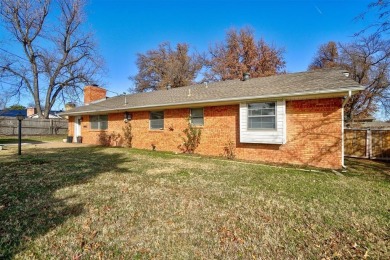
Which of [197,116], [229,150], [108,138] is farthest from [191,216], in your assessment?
[108,138]

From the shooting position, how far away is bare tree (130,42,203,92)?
30.3 m

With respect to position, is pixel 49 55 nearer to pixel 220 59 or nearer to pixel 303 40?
pixel 220 59

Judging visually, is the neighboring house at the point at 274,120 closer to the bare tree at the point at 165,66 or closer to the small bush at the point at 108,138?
the small bush at the point at 108,138

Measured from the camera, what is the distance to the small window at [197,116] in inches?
405

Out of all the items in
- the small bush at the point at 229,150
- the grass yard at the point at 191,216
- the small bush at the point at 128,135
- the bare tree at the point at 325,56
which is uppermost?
the bare tree at the point at 325,56

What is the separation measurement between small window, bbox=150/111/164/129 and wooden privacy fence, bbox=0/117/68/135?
18.4m

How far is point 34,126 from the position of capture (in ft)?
75.4

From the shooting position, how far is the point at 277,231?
2.85 metres

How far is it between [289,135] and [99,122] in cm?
1280

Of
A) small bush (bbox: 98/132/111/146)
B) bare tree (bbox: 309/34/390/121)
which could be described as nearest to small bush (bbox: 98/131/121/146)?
small bush (bbox: 98/132/111/146)

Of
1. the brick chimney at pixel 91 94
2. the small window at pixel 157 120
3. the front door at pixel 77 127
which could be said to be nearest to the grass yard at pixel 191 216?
the small window at pixel 157 120

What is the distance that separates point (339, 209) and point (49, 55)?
102ft

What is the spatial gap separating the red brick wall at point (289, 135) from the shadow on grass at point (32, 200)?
4801 mm

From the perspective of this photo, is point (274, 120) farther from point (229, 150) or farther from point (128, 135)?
point (128, 135)
